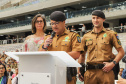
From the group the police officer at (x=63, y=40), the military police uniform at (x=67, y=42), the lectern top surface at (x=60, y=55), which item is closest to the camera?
the lectern top surface at (x=60, y=55)

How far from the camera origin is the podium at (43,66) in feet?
6.22

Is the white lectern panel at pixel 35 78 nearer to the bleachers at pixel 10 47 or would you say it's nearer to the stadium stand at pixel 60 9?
the stadium stand at pixel 60 9

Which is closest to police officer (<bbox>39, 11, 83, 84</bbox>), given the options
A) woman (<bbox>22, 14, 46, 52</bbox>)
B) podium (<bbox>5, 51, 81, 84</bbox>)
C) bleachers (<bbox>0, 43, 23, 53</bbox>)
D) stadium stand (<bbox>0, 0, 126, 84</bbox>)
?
podium (<bbox>5, 51, 81, 84</bbox>)

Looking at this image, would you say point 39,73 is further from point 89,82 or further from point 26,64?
point 89,82

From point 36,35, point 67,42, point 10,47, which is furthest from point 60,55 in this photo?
point 10,47

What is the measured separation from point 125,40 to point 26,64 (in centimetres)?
1397

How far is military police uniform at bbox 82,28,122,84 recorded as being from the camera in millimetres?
2961

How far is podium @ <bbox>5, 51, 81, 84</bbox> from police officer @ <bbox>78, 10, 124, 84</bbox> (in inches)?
40.6

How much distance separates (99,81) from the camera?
9.77 feet

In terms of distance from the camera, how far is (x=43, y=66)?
1.96 meters

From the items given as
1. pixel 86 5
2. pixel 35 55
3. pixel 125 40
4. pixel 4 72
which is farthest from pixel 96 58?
pixel 86 5

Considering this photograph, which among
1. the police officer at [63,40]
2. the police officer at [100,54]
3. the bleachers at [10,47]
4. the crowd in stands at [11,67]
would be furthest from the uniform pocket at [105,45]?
the bleachers at [10,47]

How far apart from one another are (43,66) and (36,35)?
1.59m

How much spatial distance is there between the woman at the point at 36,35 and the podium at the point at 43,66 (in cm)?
134
